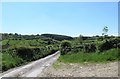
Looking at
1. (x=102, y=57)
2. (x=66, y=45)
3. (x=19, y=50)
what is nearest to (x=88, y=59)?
(x=102, y=57)

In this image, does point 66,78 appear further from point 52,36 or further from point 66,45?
point 52,36

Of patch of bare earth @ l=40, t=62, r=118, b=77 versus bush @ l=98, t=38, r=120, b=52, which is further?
bush @ l=98, t=38, r=120, b=52

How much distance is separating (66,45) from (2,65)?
2660cm

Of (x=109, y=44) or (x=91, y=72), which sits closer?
(x=91, y=72)

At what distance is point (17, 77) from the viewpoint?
18.1 m

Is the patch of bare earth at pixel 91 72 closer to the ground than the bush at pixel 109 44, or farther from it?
closer to the ground

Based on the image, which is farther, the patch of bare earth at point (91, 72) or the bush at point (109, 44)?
the bush at point (109, 44)

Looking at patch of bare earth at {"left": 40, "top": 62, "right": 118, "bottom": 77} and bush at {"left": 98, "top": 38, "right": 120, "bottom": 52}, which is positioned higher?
bush at {"left": 98, "top": 38, "right": 120, "bottom": 52}

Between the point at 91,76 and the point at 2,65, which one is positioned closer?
the point at 91,76

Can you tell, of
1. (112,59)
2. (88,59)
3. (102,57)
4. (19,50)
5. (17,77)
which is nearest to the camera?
(17,77)

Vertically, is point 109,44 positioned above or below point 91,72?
above

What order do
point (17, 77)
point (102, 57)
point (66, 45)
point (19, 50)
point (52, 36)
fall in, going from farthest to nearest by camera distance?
point (52, 36)
point (66, 45)
point (19, 50)
point (102, 57)
point (17, 77)

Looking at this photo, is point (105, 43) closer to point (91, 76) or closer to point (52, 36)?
point (91, 76)

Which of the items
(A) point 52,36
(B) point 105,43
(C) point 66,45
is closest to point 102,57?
(B) point 105,43
